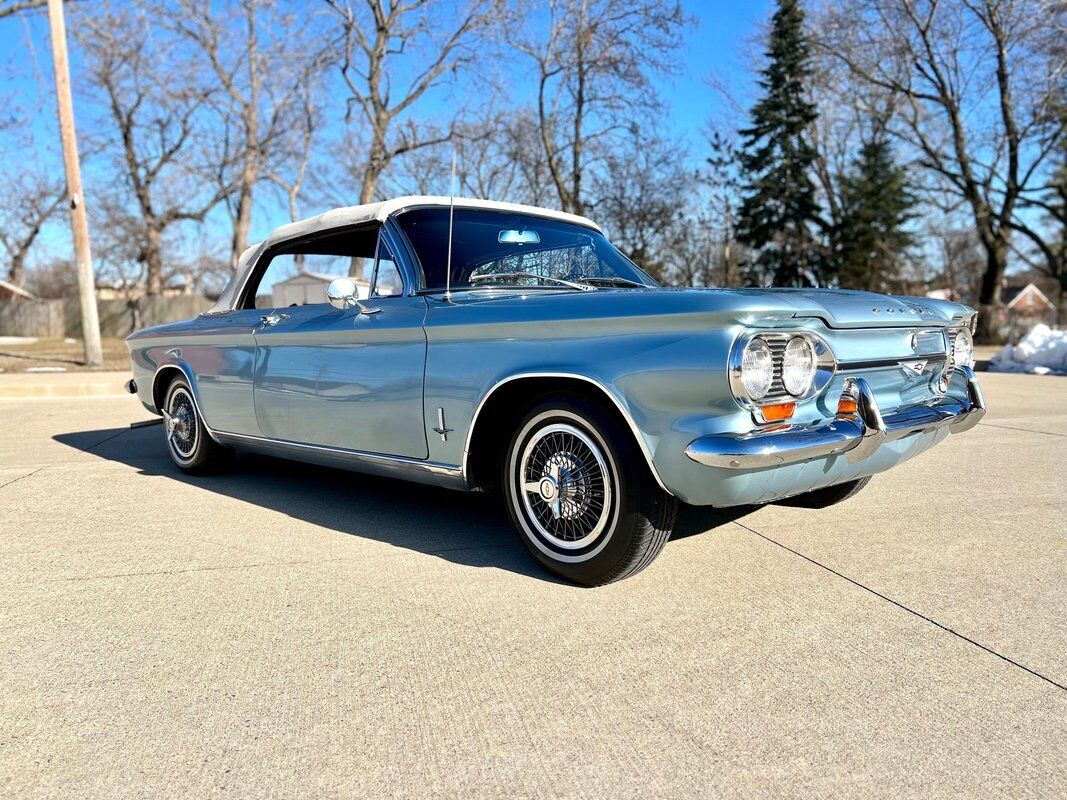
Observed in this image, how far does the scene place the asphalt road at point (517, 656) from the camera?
6.61 ft

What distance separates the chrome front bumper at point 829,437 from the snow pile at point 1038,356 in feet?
47.2

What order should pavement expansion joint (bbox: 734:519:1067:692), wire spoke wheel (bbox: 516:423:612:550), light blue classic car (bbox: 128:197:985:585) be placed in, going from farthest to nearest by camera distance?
wire spoke wheel (bbox: 516:423:612:550) < light blue classic car (bbox: 128:197:985:585) < pavement expansion joint (bbox: 734:519:1067:692)

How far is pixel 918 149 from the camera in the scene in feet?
107

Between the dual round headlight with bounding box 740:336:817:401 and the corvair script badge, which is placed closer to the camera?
the dual round headlight with bounding box 740:336:817:401

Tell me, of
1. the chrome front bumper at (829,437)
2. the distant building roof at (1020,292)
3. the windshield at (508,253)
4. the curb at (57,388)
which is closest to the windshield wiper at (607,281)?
the windshield at (508,253)

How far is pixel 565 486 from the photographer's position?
3297 millimetres

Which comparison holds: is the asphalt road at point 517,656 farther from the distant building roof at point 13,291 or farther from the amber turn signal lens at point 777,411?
the distant building roof at point 13,291

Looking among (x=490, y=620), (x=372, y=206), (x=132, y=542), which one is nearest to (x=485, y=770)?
(x=490, y=620)

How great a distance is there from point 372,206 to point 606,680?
112 inches

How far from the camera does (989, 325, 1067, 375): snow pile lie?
1569cm

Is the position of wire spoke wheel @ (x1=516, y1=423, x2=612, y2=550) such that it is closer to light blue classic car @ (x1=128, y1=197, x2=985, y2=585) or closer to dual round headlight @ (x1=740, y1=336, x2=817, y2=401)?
light blue classic car @ (x1=128, y1=197, x2=985, y2=585)

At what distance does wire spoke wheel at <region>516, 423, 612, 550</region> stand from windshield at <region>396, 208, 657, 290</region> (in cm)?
95

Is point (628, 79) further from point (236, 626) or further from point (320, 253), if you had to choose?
point (236, 626)

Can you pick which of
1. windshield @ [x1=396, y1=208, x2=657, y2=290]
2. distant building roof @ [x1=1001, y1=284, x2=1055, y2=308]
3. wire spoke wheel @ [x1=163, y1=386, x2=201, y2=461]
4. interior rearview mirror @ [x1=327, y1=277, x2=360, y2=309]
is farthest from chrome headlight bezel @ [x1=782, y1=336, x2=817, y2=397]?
distant building roof @ [x1=1001, y1=284, x2=1055, y2=308]
